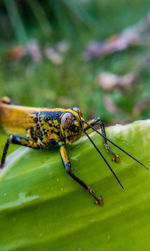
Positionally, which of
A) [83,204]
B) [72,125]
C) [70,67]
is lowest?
[83,204]

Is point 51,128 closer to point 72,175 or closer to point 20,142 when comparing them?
point 20,142

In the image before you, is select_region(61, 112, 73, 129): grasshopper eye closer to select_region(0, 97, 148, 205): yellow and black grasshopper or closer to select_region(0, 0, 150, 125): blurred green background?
select_region(0, 97, 148, 205): yellow and black grasshopper

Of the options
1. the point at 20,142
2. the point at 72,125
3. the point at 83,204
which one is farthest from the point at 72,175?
the point at 20,142

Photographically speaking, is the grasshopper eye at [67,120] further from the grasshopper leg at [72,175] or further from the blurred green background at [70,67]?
the blurred green background at [70,67]

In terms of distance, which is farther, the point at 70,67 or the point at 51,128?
the point at 70,67

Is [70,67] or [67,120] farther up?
[70,67]

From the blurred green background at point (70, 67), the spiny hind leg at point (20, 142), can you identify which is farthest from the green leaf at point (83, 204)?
the blurred green background at point (70, 67)

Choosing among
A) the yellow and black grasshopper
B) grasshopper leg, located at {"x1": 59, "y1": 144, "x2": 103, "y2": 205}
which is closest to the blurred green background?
the yellow and black grasshopper

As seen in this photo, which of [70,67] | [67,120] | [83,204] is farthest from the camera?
[70,67]
